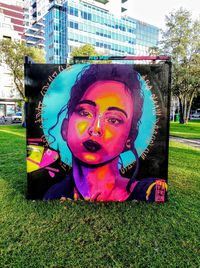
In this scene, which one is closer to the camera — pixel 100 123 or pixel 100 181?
pixel 100 123

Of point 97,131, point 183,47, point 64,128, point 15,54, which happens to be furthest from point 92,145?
point 183,47

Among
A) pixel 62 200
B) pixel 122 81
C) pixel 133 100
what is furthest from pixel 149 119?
pixel 62 200

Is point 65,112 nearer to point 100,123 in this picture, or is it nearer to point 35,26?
point 100,123

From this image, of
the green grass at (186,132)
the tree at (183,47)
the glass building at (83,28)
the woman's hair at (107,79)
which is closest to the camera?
the woman's hair at (107,79)

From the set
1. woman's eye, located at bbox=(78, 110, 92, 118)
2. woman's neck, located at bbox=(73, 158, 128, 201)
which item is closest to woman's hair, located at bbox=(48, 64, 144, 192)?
woman's eye, located at bbox=(78, 110, 92, 118)

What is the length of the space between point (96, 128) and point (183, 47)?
75.6ft

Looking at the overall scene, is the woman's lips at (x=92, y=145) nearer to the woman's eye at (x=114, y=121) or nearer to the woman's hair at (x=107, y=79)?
the woman's eye at (x=114, y=121)

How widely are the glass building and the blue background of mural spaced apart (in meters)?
52.3

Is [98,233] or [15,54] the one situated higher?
[15,54]

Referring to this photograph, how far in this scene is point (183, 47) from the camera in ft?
75.3

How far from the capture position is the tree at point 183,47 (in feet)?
75.7

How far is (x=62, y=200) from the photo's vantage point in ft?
12.0

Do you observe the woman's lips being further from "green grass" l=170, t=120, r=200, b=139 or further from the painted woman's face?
"green grass" l=170, t=120, r=200, b=139

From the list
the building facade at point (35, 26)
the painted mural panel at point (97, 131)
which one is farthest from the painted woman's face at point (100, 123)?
the building facade at point (35, 26)
